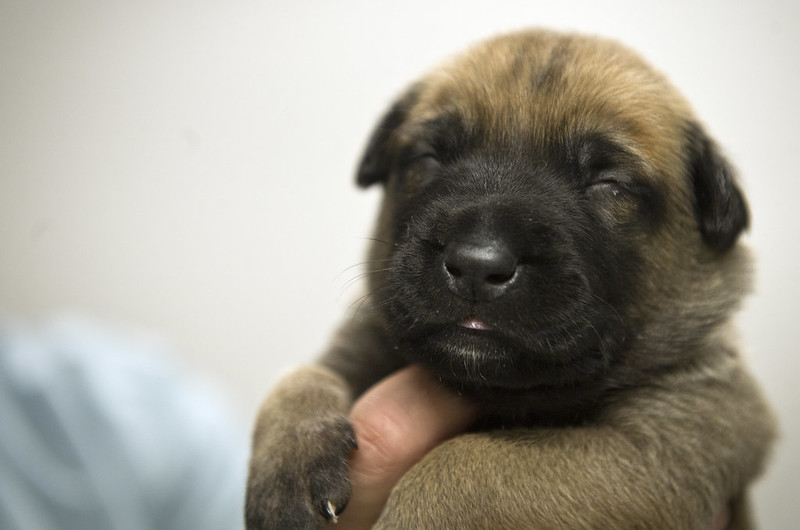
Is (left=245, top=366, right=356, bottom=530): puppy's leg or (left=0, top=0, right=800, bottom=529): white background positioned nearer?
(left=245, top=366, right=356, bottom=530): puppy's leg

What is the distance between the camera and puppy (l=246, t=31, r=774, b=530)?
1.72 metres

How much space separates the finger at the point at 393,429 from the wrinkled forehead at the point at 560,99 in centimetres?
86

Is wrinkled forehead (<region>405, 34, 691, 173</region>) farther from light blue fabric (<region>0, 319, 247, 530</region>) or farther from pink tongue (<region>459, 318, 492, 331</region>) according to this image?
light blue fabric (<region>0, 319, 247, 530</region>)

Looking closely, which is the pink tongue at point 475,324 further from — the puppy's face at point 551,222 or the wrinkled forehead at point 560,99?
the wrinkled forehead at point 560,99

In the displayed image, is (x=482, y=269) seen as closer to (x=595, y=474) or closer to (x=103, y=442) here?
(x=595, y=474)

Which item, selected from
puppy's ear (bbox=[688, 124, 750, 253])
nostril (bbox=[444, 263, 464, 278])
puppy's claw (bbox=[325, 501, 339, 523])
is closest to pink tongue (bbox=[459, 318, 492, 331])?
nostril (bbox=[444, 263, 464, 278])

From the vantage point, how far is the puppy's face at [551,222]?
1.68 metres

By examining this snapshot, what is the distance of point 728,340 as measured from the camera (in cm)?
232

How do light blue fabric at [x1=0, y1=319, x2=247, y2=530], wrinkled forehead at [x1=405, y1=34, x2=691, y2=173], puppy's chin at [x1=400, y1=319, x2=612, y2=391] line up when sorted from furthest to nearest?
light blue fabric at [x1=0, y1=319, x2=247, y2=530], wrinkled forehead at [x1=405, y1=34, x2=691, y2=173], puppy's chin at [x1=400, y1=319, x2=612, y2=391]

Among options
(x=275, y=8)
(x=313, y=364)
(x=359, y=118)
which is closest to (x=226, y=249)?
(x=359, y=118)

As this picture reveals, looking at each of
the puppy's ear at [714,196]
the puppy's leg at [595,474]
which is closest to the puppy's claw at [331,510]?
the puppy's leg at [595,474]

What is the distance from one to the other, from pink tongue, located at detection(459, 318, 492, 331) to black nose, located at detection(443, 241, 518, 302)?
0.07 m

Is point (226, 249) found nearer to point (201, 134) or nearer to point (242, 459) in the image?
point (201, 134)

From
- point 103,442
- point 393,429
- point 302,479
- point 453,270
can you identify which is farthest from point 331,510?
point 103,442
